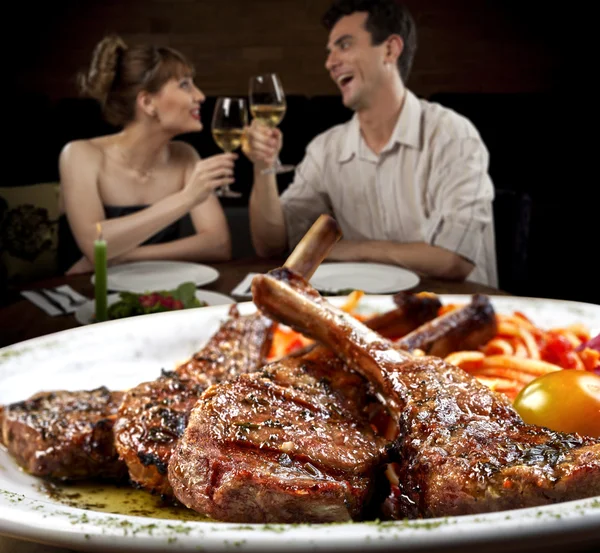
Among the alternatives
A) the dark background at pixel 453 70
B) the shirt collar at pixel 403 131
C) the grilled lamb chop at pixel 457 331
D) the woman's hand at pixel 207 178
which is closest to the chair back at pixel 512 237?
the dark background at pixel 453 70

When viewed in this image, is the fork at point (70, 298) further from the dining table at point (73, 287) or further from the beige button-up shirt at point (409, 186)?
the beige button-up shirt at point (409, 186)

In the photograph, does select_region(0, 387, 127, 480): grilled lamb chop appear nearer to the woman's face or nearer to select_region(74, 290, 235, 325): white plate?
select_region(74, 290, 235, 325): white plate

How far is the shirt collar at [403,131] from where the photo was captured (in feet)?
9.95

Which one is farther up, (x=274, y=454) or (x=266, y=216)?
(x=274, y=454)

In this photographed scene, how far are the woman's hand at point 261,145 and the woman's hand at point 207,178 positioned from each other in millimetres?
78

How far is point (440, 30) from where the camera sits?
10.0 ft

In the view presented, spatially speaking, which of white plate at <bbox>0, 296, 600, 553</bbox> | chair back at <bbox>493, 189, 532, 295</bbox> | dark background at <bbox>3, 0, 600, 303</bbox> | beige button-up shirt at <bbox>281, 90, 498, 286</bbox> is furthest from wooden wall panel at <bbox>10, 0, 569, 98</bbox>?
white plate at <bbox>0, 296, 600, 553</bbox>

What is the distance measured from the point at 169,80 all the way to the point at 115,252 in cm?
75

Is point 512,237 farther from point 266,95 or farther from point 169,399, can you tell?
point 169,399

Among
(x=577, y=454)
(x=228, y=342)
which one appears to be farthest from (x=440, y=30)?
(x=577, y=454)

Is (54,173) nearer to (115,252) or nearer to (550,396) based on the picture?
(115,252)

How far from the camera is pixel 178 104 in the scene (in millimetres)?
3160

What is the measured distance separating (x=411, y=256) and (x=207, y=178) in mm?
862

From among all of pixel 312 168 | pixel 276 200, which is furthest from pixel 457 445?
pixel 312 168
